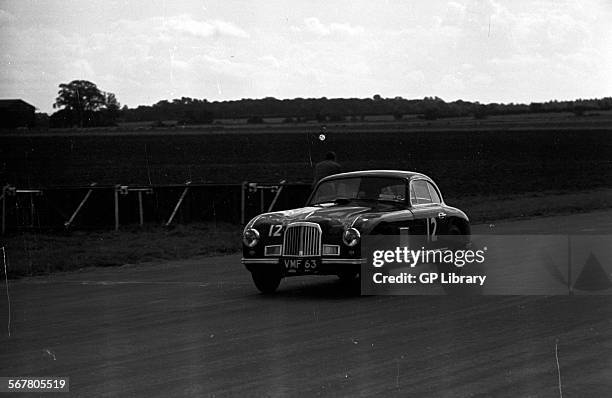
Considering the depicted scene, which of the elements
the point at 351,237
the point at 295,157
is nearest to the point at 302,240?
the point at 351,237

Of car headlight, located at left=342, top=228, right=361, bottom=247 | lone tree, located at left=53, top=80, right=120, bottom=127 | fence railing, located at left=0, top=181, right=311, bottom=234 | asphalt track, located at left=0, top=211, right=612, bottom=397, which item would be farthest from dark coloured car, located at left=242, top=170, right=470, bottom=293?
lone tree, located at left=53, top=80, right=120, bottom=127

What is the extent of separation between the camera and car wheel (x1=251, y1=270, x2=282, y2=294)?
13523 millimetres

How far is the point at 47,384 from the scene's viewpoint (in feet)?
25.3

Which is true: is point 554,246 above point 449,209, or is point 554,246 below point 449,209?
below

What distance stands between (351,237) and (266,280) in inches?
56.0

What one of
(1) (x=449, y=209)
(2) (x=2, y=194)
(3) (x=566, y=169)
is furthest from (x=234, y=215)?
(3) (x=566, y=169)

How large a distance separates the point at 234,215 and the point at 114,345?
18708 mm

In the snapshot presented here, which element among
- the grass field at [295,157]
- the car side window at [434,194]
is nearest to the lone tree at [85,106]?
the grass field at [295,157]

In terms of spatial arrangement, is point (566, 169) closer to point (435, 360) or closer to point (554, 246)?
point (554, 246)

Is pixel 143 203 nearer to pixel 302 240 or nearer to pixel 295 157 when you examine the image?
pixel 302 240

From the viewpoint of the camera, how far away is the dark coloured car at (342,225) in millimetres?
12852

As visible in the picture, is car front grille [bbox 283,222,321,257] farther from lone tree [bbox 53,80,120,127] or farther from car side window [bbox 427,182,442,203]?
lone tree [bbox 53,80,120,127]

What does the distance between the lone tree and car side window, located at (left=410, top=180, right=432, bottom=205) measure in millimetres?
38098

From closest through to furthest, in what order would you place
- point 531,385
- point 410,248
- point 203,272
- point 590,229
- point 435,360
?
point 531,385 < point 435,360 < point 410,248 < point 203,272 < point 590,229
